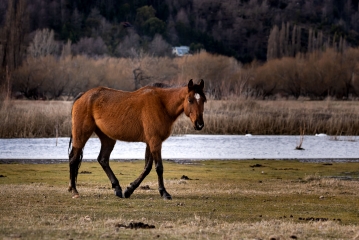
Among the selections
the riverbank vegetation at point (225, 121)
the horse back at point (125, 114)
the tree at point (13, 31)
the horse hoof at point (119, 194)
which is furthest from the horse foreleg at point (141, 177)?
the tree at point (13, 31)

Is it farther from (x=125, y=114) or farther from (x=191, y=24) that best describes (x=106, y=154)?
(x=191, y=24)

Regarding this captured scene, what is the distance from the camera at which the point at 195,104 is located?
14875 millimetres

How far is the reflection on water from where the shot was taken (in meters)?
29.5

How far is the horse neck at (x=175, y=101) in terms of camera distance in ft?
50.2

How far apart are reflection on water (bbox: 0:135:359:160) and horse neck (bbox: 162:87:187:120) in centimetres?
1269

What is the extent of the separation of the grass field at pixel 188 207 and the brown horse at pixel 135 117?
635 millimetres

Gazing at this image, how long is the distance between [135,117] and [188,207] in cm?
232

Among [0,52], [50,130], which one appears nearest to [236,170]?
[50,130]

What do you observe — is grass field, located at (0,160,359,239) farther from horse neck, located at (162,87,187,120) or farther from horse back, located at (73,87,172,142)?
horse neck, located at (162,87,187,120)

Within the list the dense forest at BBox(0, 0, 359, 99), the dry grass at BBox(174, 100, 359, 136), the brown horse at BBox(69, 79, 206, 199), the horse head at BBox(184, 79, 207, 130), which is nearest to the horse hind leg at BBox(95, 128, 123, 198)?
the brown horse at BBox(69, 79, 206, 199)

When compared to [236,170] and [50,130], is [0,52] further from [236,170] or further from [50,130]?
[236,170]

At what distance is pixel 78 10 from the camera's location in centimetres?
15038

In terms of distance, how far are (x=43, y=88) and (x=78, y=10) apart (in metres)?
79.5

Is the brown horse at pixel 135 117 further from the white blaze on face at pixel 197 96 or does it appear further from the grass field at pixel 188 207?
the grass field at pixel 188 207
